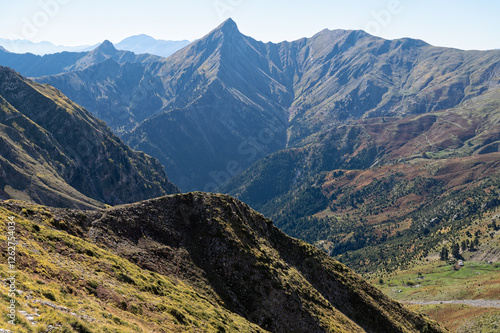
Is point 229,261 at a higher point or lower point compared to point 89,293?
lower

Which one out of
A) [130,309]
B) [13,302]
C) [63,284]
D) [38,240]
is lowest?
[130,309]

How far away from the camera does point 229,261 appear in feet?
232

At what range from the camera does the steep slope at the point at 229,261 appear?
203 ft

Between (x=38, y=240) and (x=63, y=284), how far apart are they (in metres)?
12.6

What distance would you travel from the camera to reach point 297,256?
298ft

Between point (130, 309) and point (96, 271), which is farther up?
point (96, 271)

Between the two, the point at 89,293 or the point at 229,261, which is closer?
the point at 89,293

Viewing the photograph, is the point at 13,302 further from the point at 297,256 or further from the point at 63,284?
the point at 297,256

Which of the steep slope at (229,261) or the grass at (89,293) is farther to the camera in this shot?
the steep slope at (229,261)

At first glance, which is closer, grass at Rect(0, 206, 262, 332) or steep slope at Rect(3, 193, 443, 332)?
grass at Rect(0, 206, 262, 332)

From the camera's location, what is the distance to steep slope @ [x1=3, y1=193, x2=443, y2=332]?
203ft

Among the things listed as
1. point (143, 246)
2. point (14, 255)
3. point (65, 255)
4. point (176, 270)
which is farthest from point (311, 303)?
point (14, 255)

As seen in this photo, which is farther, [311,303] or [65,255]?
[311,303]

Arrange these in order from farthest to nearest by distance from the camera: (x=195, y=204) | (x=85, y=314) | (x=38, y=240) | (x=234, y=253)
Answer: (x=195, y=204), (x=234, y=253), (x=38, y=240), (x=85, y=314)
